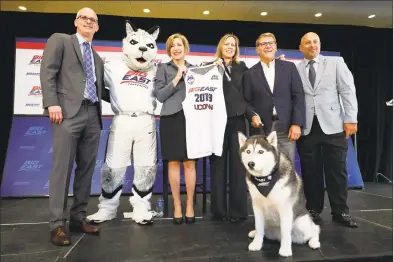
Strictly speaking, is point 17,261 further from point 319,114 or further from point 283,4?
point 283,4

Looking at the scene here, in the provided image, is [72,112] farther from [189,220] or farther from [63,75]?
[189,220]

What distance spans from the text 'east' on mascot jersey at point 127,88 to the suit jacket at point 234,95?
0.70 m

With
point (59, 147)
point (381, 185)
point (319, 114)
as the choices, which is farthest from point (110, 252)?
point (381, 185)

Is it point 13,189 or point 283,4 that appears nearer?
point 13,189

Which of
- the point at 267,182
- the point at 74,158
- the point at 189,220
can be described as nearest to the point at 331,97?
the point at 267,182

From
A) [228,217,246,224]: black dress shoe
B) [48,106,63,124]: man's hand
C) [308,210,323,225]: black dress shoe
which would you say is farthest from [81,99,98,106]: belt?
[308,210,323,225]: black dress shoe

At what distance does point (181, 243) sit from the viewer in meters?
2.03

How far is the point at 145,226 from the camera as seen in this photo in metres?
2.46

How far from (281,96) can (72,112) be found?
1.66 m

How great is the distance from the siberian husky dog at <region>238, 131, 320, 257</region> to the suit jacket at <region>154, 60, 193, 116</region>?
0.82 m

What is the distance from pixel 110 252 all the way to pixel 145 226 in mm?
602

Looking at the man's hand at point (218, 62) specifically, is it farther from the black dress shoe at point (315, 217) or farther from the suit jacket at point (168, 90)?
the black dress shoe at point (315, 217)

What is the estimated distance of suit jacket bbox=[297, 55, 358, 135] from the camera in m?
2.43

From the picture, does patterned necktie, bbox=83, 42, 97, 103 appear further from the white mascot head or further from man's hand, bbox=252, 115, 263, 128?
man's hand, bbox=252, 115, 263, 128
